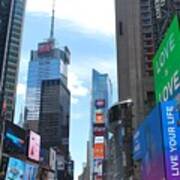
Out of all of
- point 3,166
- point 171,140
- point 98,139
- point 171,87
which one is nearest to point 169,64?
point 171,87

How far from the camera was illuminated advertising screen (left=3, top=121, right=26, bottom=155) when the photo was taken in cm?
7925

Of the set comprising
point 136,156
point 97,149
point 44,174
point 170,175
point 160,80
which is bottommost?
point 170,175

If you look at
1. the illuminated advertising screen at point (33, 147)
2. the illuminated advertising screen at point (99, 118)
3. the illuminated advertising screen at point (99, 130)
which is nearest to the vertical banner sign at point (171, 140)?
the illuminated advertising screen at point (33, 147)

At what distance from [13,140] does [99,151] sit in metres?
93.6

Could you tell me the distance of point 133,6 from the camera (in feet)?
332

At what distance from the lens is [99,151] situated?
17375 cm

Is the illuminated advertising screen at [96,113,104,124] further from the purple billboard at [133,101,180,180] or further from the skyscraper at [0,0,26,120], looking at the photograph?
the purple billboard at [133,101,180,180]

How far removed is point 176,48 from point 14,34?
161405mm

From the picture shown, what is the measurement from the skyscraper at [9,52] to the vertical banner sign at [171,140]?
11014 cm

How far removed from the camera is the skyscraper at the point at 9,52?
434 ft

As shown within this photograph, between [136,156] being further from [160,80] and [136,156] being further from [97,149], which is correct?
[97,149]

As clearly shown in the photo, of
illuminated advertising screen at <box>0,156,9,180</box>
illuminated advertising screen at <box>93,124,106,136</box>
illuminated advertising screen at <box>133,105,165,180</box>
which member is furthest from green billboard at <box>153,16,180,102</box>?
illuminated advertising screen at <box>93,124,106,136</box>

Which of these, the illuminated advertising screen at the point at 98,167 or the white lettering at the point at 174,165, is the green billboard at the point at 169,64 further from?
the illuminated advertising screen at the point at 98,167

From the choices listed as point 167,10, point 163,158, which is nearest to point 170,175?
point 163,158
